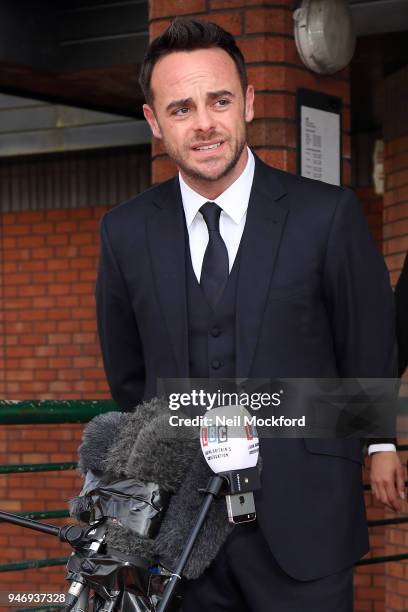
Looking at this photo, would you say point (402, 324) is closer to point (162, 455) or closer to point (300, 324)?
point (300, 324)

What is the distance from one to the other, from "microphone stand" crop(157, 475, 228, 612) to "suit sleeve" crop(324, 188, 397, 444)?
0.43 m

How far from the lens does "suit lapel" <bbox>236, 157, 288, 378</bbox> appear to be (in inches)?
96.8

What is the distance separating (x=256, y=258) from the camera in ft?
8.20

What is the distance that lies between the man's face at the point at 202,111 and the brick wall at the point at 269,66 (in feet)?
6.21

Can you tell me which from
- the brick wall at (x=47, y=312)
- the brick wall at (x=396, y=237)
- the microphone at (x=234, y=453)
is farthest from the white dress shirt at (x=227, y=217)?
the brick wall at (x=47, y=312)

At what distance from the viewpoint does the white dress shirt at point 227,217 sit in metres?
2.57

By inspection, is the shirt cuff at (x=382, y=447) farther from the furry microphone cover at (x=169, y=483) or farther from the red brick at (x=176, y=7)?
the red brick at (x=176, y=7)

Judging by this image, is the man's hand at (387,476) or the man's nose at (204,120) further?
the man's hand at (387,476)

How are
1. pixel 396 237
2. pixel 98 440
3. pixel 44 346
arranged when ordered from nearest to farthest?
pixel 98 440 → pixel 396 237 → pixel 44 346

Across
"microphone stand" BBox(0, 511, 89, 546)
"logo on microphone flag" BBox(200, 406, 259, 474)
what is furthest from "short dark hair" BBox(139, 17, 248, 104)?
"microphone stand" BBox(0, 511, 89, 546)

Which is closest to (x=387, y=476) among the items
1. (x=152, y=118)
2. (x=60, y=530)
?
(x=60, y=530)

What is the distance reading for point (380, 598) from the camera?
7.18 meters

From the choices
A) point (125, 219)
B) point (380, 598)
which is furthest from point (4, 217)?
point (125, 219)

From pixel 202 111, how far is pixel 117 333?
0.57 metres
